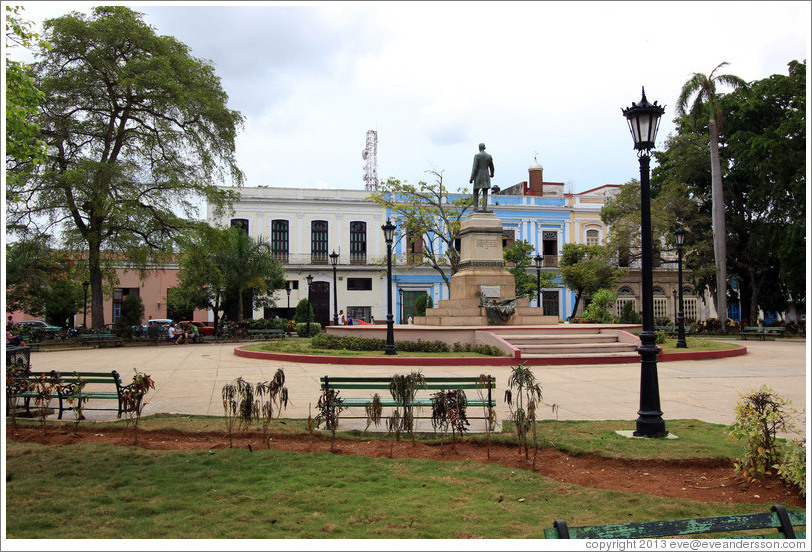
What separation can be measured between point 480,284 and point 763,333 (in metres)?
17.0

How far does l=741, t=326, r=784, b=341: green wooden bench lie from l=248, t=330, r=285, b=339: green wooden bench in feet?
74.1

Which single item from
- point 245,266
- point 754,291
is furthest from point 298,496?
point 754,291

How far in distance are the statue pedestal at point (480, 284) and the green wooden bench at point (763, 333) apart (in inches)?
545

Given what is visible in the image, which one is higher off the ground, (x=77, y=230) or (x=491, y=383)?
(x=77, y=230)

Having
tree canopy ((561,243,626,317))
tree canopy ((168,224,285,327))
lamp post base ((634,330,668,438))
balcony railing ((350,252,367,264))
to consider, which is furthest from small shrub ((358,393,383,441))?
balcony railing ((350,252,367,264))

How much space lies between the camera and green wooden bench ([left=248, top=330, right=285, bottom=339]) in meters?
33.0

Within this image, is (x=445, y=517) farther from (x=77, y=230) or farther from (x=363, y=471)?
(x=77, y=230)

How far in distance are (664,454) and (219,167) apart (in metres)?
26.8

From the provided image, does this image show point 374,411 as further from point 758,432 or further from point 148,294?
point 148,294

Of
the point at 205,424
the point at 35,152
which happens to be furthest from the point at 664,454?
the point at 35,152

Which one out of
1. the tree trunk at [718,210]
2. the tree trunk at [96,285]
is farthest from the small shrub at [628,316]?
the tree trunk at [96,285]

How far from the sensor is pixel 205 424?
8.06m

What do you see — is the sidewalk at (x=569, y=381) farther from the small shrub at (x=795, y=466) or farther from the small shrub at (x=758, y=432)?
the small shrub at (x=795, y=466)

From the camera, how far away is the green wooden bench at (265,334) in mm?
33000
